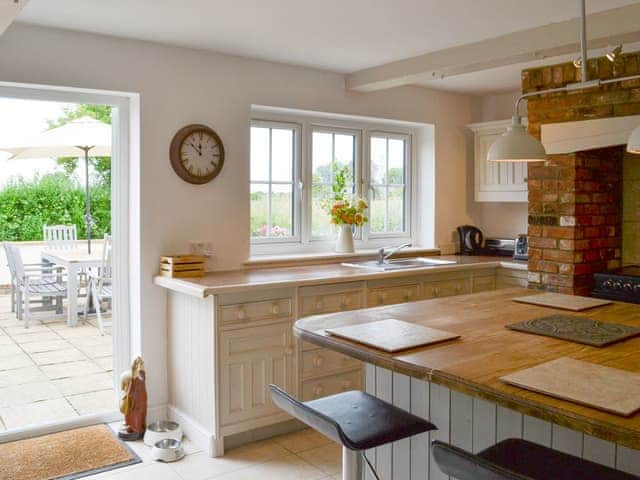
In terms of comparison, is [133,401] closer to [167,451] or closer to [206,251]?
[167,451]

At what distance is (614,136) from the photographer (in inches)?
139

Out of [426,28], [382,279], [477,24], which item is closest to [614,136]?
[477,24]

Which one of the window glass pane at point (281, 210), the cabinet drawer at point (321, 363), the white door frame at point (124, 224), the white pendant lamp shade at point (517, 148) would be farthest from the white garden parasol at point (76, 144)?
the white pendant lamp shade at point (517, 148)

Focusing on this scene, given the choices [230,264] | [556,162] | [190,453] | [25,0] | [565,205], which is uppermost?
[25,0]

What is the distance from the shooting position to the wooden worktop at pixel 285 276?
335cm

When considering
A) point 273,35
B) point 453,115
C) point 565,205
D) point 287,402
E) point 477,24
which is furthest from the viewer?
point 453,115

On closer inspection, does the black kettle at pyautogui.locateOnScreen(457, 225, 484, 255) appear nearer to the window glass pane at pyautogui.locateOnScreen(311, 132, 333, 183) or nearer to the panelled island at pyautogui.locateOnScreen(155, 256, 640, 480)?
the panelled island at pyautogui.locateOnScreen(155, 256, 640, 480)

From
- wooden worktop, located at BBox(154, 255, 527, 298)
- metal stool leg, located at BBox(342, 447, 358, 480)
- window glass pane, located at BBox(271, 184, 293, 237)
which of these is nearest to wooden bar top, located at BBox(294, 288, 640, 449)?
metal stool leg, located at BBox(342, 447, 358, 480)

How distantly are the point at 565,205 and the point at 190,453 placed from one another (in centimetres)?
268

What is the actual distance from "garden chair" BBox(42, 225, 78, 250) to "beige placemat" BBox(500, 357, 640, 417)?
3.03 metres

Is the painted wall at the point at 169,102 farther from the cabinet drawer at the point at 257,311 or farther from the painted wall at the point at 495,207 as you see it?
the painted wall at the point at 495,207

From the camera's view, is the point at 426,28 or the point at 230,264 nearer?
the point at 426,28

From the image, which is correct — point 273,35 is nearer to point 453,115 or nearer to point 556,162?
point 556,162

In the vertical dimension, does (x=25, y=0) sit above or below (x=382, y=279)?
above
